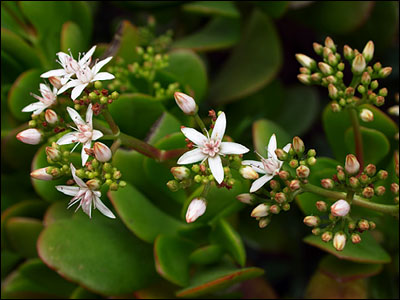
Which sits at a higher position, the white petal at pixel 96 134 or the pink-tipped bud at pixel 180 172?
the white petal at pixel 96 134

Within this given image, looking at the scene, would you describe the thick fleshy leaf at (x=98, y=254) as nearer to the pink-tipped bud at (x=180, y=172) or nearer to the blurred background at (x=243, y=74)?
the blurred background at (x=243, y=74)

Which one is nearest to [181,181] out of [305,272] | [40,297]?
[40,297]

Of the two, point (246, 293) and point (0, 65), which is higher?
point (0, 65)

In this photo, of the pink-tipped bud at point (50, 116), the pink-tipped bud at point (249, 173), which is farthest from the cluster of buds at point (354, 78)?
the pink-tipped bud at point (50, 116)

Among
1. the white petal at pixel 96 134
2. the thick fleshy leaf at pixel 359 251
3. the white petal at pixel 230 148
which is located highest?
the white petal at pixel 96 134

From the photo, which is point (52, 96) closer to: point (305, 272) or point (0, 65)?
point (0, 65)

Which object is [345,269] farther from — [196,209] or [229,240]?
[196,209]

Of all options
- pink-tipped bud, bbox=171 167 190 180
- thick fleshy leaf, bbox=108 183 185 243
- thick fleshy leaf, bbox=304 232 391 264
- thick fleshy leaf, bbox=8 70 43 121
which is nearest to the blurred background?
thick fleshy leaf, bbox=8 70 43 121
